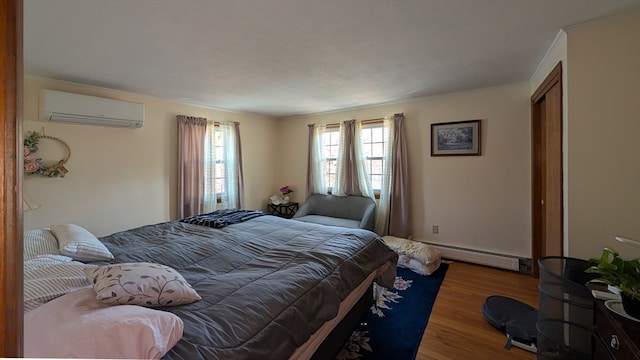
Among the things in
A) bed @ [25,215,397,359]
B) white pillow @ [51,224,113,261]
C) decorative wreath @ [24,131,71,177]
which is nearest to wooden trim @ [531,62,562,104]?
bed @ [25,215,397,359]

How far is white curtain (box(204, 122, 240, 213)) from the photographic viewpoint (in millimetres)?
4328

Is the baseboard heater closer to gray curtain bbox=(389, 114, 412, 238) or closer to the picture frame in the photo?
gray curtain bbox=(389, 114, 412, 238)

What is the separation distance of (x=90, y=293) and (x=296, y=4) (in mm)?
1782

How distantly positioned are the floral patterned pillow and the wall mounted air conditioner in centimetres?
261

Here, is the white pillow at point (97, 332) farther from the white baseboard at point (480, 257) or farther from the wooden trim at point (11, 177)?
the white baseboard at point (480, 257)

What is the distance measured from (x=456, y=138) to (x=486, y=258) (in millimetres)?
1645

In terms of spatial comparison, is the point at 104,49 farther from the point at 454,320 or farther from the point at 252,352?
the point at 454,320

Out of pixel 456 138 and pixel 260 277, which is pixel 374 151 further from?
pixel 260 277

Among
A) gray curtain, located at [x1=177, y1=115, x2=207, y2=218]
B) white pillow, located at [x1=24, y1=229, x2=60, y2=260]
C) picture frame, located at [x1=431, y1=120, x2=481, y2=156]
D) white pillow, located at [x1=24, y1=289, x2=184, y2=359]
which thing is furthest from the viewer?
gray curtain, located at [x1=177, y1=115, x2=207, y2=218]

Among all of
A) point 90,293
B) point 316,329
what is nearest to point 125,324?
point 90,293

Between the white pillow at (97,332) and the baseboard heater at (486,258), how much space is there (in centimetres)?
368

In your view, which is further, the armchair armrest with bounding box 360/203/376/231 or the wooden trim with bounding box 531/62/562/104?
the armchair armrest with bounding box 360/203/376/231

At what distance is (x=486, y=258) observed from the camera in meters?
3.49

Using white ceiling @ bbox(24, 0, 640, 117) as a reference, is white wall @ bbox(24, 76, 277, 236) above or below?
below
